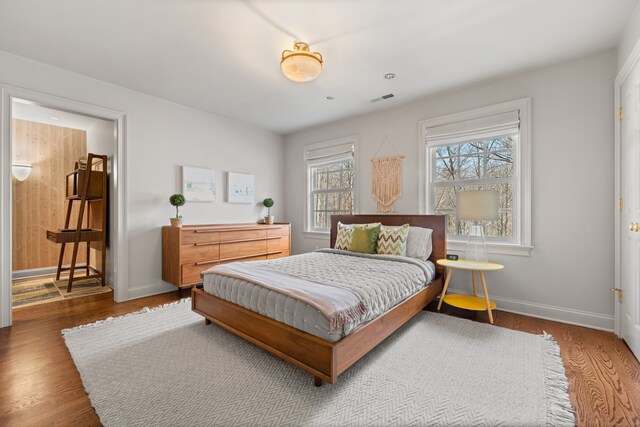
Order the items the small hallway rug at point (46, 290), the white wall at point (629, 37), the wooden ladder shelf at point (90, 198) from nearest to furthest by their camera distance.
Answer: the white wall at point (629, 37) < the small hallway rug at point (46, 290) < the wooden ladder shelf at point (90, 198)

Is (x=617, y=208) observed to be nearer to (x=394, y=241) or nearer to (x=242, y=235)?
(x=394, y=241)

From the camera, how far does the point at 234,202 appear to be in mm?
4625

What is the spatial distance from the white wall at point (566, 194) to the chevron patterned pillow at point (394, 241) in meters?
0.83

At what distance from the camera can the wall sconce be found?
4.45 metres

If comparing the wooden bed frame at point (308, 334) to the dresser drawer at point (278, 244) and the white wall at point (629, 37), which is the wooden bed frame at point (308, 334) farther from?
the white wall at point (629, 37)

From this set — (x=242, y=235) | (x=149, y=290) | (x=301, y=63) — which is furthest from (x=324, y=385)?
(x=149, y=290)

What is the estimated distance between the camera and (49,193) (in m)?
4.90

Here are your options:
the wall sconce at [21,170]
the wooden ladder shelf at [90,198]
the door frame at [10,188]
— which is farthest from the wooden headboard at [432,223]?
the wall sconce at [21,170]

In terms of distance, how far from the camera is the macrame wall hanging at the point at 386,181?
12.9ft

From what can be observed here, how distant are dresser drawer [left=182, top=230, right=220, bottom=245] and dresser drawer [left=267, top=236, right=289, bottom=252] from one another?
899 millimetres

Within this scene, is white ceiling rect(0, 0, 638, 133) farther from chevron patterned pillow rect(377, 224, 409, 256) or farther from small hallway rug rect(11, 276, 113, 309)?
small hallway rug rect(11, 276, 113, 309)

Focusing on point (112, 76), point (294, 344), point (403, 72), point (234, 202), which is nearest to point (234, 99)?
point (112, 76)

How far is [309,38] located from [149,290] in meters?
3.51

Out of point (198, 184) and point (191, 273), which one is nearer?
point (191, 273)
